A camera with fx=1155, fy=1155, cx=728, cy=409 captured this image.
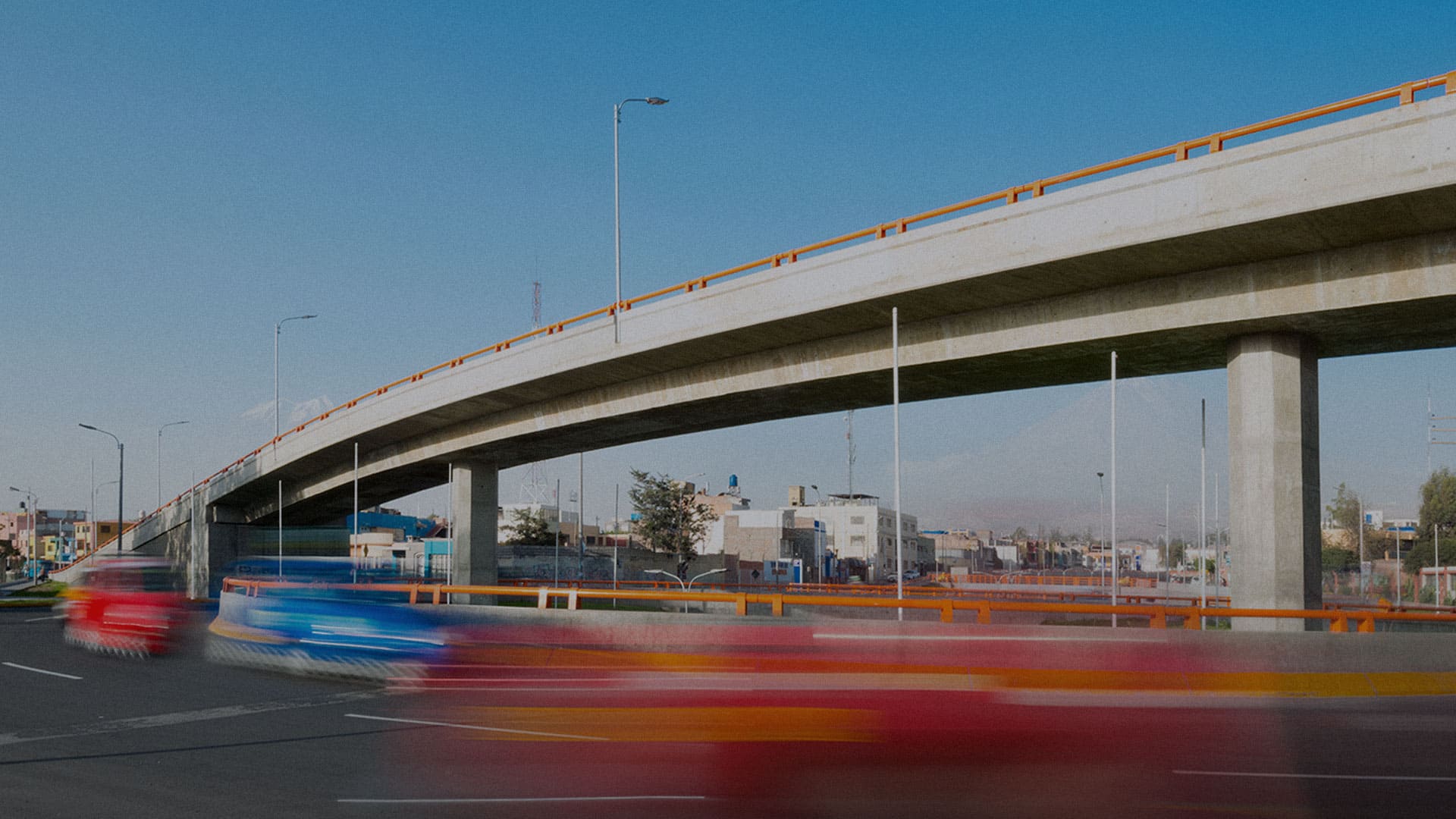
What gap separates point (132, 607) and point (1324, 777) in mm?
19193

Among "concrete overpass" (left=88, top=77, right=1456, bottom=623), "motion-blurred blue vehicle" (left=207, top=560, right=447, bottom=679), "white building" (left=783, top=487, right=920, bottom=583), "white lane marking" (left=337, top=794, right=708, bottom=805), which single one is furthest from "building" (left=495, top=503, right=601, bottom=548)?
"white lane marking" (left=337, top=794, right=708, bottom=805)

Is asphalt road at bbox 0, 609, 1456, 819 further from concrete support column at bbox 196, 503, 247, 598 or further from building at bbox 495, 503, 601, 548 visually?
building at bbox 495, 503, 601, 548

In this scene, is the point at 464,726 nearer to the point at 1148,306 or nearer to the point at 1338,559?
the point at 1148,306

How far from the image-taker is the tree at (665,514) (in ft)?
276

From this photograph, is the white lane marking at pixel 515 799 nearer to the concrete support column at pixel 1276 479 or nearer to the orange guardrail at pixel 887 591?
the concrete support column at pixel 1276 479

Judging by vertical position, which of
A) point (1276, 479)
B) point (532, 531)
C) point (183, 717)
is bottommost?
point (532, 531)

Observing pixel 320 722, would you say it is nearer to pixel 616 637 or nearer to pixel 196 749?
pixel 196 749

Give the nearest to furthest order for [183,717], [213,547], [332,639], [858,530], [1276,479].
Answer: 1. [183,717]
2. [332,639]
3. [1276,479]
4. [213,547]
5. [858,530]

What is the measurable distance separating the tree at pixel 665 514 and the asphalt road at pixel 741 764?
234ft

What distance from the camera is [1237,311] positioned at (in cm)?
2158

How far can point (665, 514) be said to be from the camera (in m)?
85.2

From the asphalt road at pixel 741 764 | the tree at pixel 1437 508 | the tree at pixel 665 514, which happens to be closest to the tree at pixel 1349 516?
the tree at pixel 1437 508

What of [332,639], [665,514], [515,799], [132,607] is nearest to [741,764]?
[515,799]

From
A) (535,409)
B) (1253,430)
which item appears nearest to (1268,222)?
(1253,430)
